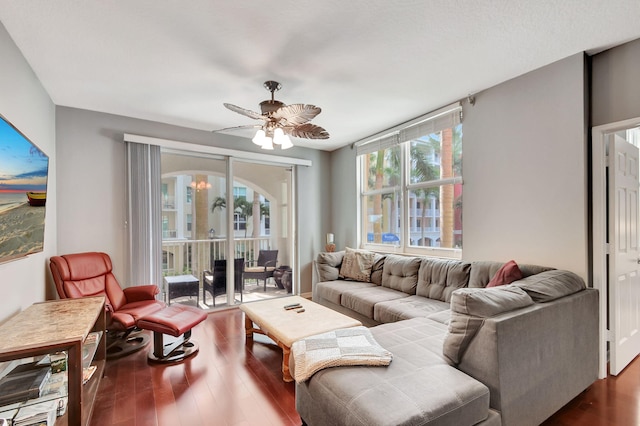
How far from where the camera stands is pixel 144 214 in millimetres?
3709

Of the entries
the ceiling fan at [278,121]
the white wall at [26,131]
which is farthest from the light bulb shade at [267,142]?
the white wall at [26,131]

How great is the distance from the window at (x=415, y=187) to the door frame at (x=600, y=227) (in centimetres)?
120

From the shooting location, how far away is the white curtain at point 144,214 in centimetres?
364

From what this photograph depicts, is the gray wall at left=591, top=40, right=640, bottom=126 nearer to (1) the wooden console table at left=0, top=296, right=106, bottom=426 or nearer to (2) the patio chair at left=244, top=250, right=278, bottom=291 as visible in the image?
(1) the wooden console table at left=0, top=296, right=106, bottom=426

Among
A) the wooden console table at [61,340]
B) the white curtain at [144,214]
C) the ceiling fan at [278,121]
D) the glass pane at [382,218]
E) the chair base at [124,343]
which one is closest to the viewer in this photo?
the wooden console table at [61,340]

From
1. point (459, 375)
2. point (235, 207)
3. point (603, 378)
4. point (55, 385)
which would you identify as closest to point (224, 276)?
point (235, 207)

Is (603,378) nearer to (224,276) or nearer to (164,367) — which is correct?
(164,367)

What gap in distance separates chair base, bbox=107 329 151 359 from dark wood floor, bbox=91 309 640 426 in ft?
0.31

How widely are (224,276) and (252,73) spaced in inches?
116

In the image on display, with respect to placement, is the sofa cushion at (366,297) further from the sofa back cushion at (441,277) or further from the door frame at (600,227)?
the door frame at (600,227)

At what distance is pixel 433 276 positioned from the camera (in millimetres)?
3248

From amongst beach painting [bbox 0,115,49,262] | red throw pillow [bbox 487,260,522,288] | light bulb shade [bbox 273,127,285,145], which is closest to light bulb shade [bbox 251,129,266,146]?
light bulb shade [bbox 273,127,285,145]

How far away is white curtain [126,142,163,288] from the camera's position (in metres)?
3.64

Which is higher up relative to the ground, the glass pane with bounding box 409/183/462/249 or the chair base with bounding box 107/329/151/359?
the glass pane with bounding box 409/183/462/249
